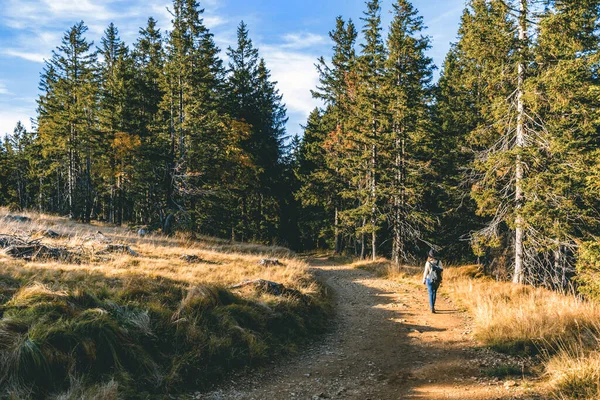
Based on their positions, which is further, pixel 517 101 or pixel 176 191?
pixel 176 191

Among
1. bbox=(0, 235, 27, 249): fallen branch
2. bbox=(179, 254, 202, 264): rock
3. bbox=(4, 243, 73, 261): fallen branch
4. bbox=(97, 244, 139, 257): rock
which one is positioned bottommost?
bbox=(179, 254, 202, 264): rock

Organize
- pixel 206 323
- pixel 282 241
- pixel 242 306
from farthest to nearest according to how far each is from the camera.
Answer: pixel 282 241
pixel 242 306
pixel 206 323

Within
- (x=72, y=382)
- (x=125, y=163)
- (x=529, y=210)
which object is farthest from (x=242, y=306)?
(x=125, y=163)

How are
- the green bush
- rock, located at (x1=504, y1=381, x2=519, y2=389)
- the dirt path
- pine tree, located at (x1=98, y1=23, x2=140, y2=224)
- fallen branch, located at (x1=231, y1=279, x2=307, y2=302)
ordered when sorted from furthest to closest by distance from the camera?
1. pine tree, located at (x1=98, y1=23, x2=140, y2=224)
2. fallen branch, located at (x1=231, y1=279, x2=307, y2=302)
3. the dirt path
4. rock, located at (x1=504, y1=381, x2=519, y2=389)
5. the green bush

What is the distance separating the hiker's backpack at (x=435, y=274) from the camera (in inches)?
393

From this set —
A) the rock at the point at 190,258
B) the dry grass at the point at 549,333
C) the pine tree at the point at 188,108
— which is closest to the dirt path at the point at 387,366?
the dry grass at the point at 549,333

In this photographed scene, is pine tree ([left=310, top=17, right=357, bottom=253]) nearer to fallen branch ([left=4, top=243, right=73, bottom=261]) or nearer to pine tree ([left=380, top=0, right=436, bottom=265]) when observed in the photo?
pine tree ([left=380, top=0, right=436, bottom=265])

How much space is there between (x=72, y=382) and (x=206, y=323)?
103 inches

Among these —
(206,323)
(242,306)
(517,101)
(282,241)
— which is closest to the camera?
(206,323)

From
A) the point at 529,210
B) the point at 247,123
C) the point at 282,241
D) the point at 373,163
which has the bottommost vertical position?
the point at 282,241

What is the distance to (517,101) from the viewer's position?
527 inches

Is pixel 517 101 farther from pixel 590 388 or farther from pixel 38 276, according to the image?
pixel 38 276

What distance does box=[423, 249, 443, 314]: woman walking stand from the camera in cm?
994

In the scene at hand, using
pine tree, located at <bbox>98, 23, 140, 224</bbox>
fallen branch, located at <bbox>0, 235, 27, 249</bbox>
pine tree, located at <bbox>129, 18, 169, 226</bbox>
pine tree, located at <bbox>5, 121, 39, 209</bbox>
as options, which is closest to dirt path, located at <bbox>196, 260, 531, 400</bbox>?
fallen branch, located at <bbox>0, 235, 27, 249</bbox>
